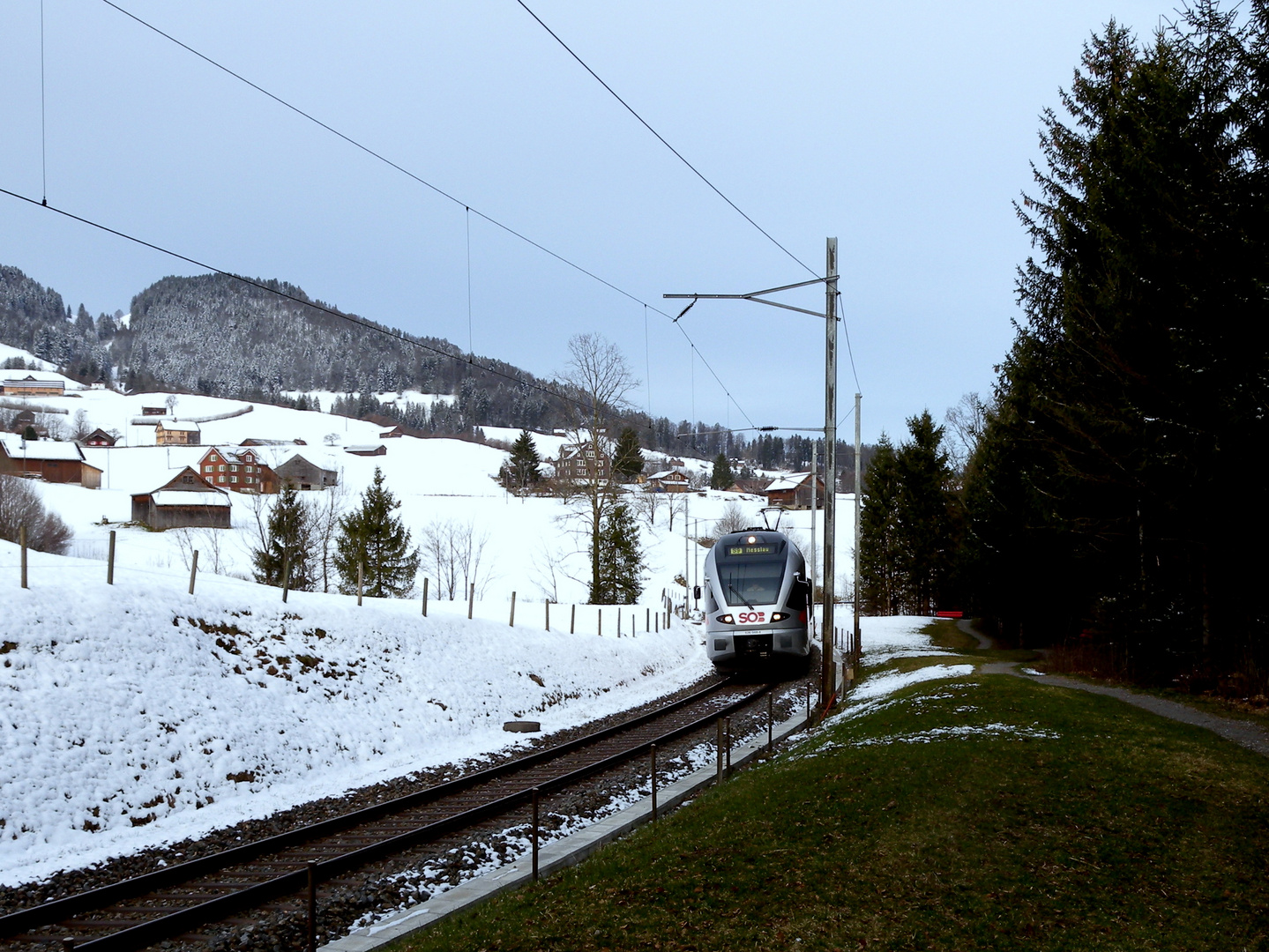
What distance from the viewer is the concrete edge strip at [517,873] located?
23.7 ft

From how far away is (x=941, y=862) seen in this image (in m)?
7.73

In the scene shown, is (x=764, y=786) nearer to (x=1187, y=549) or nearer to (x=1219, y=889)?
(x=1219, y=889)

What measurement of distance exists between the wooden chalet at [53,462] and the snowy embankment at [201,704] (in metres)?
90.1

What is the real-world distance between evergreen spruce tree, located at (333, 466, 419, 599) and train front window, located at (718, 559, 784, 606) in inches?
1136

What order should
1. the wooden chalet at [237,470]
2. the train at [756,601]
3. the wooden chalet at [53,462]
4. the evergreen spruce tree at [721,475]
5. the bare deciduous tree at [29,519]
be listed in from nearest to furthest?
the train at [756,601] → the bare deciduous tree at [29,519] → the wooden chalet at [53,462] → the wooden chalet at [237,470] → the evergreen spruce tree at [721,475]

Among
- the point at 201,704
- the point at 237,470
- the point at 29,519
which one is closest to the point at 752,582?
the point at 201,704

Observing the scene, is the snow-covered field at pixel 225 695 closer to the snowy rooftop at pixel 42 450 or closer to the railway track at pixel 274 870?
the railway track at pixel 274 870

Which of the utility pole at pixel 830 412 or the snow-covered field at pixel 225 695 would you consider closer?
the snow-covered field at pixel 225 695

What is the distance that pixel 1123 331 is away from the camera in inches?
808

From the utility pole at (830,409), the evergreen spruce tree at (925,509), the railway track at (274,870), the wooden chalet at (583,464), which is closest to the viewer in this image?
the railway track at (274,870)

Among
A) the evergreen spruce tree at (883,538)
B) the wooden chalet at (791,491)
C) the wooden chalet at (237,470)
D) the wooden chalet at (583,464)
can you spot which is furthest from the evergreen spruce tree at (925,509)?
the wooden chalet at (237,470)

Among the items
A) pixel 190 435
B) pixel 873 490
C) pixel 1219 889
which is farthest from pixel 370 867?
pixel 190 435

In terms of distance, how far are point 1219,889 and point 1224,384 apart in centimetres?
1157

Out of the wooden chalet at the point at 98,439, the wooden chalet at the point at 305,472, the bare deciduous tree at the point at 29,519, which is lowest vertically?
the bare deciduous tree at the point at 29,519
